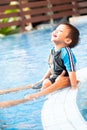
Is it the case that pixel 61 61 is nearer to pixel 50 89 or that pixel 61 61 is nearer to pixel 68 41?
pixel 68 41

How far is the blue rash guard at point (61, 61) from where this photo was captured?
364cm

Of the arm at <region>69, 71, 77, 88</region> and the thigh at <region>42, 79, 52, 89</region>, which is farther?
the thigh at <region>42, 79, 52, 89</region>

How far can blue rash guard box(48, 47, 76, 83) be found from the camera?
11.9ft

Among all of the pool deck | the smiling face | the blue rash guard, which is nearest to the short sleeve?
the blue rash guard

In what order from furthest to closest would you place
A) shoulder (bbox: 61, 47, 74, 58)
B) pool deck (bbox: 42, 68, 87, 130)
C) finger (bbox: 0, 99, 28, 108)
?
shoulder (bbox: 61, 47, 74, 58), finger (bbox: 0, 99, 28, 108), pool deck (bbox: 42, 68, 87, 130)

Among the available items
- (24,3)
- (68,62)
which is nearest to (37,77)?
(68,62)

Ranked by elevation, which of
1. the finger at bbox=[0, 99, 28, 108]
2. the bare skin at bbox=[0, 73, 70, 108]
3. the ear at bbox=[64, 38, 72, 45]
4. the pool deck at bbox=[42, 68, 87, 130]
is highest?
the ear at bbox=[64, 38, 72, 45]

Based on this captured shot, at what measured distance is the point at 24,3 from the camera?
1420 centimetres

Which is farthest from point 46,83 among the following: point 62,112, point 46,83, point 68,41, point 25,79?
point 25,79

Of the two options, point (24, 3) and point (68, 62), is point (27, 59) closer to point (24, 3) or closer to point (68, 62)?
point (68, 62)

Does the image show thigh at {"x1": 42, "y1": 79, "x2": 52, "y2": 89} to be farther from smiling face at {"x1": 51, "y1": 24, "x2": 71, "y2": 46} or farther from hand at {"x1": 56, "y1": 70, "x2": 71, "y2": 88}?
smiling face at {"x1": 51, "y1": 24, "x2": 71, "y2": 46}

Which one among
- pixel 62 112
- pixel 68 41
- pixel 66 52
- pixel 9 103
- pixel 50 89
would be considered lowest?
pixel 62 112

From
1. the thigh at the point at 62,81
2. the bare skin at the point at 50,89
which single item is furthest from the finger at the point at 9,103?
the thigh at the point at 62,81

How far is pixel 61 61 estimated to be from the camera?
12.3ft
